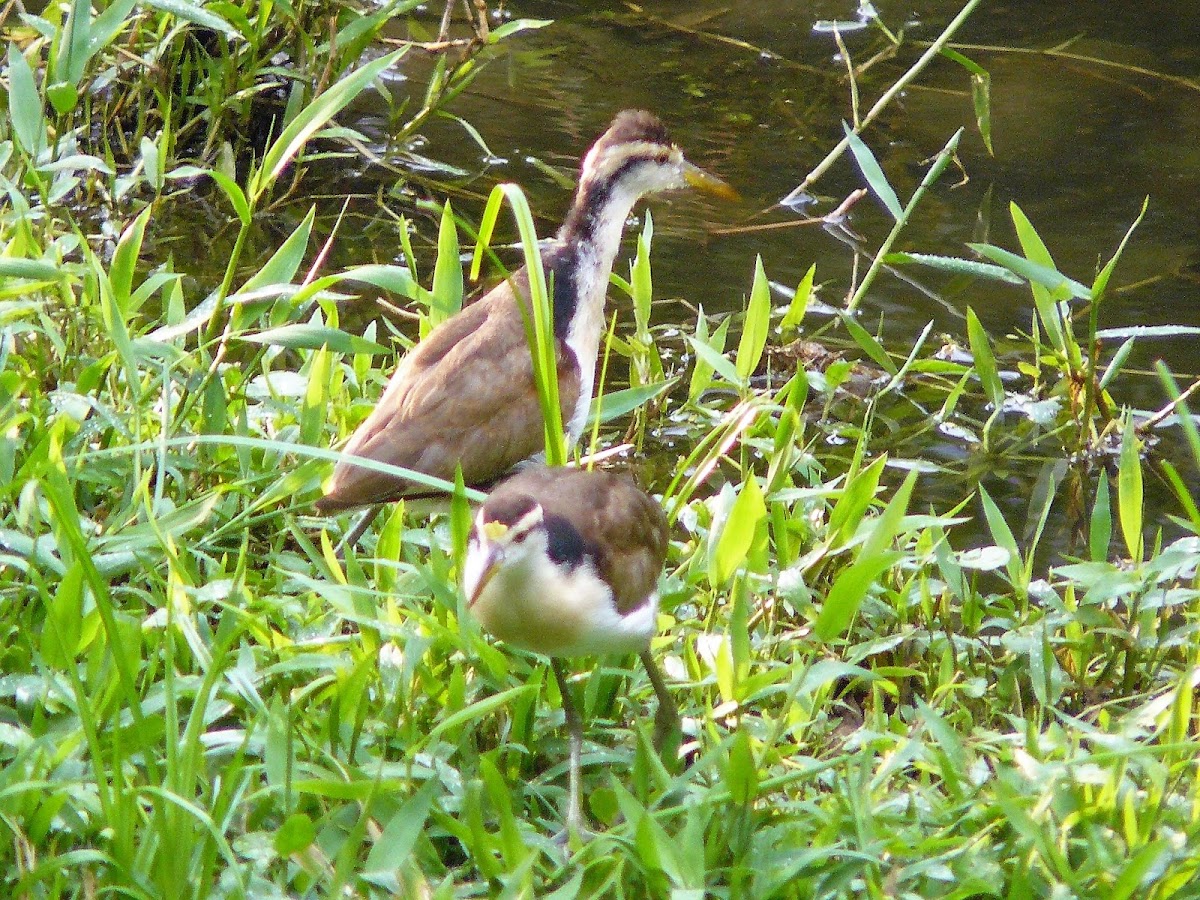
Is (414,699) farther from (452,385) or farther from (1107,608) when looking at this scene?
(1107,608)

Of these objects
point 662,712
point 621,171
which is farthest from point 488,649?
point 621,171

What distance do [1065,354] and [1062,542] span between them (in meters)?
0.62

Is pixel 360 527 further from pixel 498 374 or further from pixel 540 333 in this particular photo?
Result: pixel 540 333

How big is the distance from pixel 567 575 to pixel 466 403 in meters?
1.26

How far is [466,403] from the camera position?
4.24m

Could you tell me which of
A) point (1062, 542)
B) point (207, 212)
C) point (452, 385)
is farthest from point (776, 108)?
point (452, 385)

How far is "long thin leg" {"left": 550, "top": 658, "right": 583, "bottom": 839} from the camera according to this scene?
10.3ft

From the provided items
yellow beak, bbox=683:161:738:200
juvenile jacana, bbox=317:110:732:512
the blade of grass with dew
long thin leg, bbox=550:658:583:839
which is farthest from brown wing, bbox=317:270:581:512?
yellow beak, bbox=683:161:738:200

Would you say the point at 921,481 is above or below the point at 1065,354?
below

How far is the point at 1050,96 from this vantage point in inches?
308

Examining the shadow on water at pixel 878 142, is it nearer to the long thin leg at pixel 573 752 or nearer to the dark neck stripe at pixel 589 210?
the dark neck stripe at pixel 589 210

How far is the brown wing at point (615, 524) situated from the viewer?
3.20 m

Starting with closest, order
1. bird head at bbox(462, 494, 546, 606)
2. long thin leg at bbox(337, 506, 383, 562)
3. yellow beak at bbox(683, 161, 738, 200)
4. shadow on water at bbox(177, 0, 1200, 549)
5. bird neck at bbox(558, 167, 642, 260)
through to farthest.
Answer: bird head at bbox(462, 494, 546, 606), long thin leg at bbox(337, 506, 383, 562), bird neck at bbox(558, 167, 642, 260), yellow beak at bbox(683, 161, 738, 200), shadow on water at bbox(177, 0, 1200, 549)

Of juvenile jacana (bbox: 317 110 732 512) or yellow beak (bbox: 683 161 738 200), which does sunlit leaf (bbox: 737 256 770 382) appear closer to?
juvenile jacana (bbox: 317 110 732 512)
